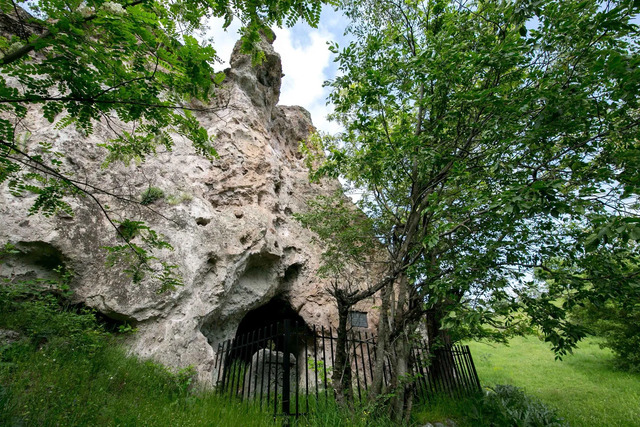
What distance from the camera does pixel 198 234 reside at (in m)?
7.62

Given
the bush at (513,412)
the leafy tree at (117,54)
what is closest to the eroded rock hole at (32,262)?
the leafy tree at (117,54)

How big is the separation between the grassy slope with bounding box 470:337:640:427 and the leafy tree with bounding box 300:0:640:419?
9.52 feet

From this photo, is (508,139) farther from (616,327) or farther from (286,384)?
(616,327)

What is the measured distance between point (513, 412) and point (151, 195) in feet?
31.2

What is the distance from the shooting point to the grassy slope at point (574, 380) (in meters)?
7.89

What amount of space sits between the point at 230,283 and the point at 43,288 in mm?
3516

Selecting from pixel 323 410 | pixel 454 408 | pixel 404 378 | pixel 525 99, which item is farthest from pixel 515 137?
pixel 454 408

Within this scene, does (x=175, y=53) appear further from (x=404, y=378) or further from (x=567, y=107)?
(x=404, y=378)

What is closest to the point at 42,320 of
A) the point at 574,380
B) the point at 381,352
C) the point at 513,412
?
the point at 381,352

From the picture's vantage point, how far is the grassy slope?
7889 mm

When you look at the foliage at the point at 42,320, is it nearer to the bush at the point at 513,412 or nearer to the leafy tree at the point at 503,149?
the leafy tree at the point at 503,149

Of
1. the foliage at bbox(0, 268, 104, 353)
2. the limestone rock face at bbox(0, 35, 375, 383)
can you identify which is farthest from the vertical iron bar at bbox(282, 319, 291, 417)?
the foliage at bbox(0, 268, 104, 353)

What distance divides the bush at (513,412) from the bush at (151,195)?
9.00 m

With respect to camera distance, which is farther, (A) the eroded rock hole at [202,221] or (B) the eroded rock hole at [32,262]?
(A) the eroded rock hole at [202,221]
